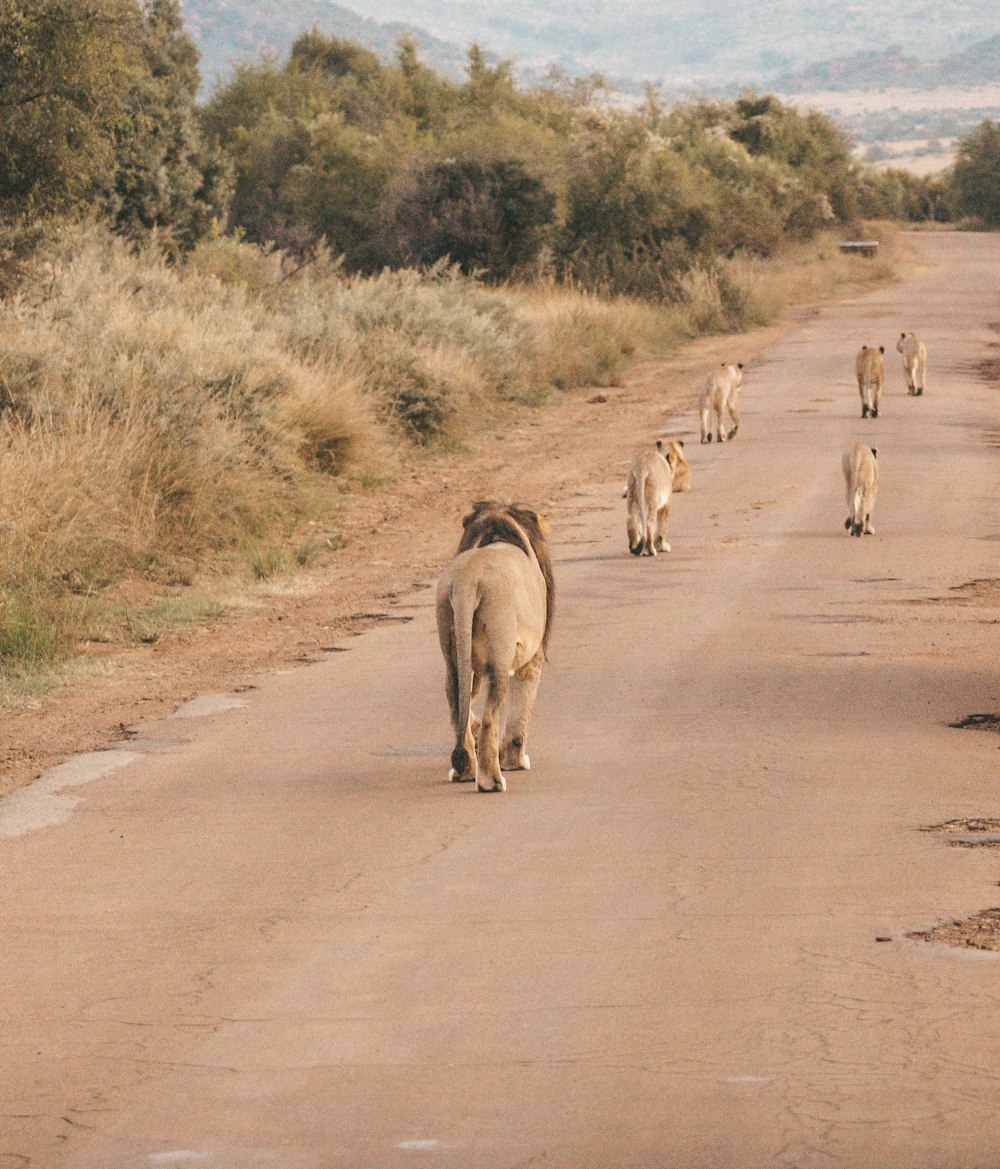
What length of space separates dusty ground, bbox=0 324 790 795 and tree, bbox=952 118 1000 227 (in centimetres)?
6867

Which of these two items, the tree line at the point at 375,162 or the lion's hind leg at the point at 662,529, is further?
the tree line at the point at 375,162

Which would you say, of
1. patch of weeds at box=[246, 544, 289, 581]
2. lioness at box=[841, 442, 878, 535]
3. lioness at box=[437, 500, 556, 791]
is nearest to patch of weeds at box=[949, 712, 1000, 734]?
lioness at box=[437, 500, 556, 791]

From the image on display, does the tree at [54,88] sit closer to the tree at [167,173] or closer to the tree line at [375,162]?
the tree line at [375,162]

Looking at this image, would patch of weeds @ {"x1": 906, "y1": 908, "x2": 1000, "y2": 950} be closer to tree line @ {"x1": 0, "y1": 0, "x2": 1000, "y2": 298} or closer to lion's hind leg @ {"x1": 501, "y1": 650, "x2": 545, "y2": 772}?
lion's hind leg @ {"x1": 501, "y1": 650, "x2": 545, "y2": 772}

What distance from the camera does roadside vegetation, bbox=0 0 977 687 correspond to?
52.4 feet

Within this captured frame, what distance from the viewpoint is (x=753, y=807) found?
8.06 meters

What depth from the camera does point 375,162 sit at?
152ft

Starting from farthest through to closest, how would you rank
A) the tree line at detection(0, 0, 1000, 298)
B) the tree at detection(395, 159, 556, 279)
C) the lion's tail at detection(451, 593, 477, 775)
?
the tree at detection(395, 159, 556, 279), the tree line at detection(0, 0, 1000, 298), the lion's tail at detection(451, 593, 477, 775)

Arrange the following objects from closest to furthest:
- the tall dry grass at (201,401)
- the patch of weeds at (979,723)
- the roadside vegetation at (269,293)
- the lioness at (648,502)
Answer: the patch of weeds at (979,723), the tall dry grass at (201,401), the lioness at (648,502), the roadside vegetation at (269,293)

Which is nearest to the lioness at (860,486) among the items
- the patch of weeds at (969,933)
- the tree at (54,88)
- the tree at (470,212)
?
the tree at (54,88)

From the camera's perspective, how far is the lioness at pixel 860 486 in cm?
1652

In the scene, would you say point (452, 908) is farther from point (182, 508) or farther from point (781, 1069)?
point (182, 508)

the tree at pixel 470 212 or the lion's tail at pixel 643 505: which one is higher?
the tree at pixel 470 212

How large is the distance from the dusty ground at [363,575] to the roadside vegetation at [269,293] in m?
0.50
